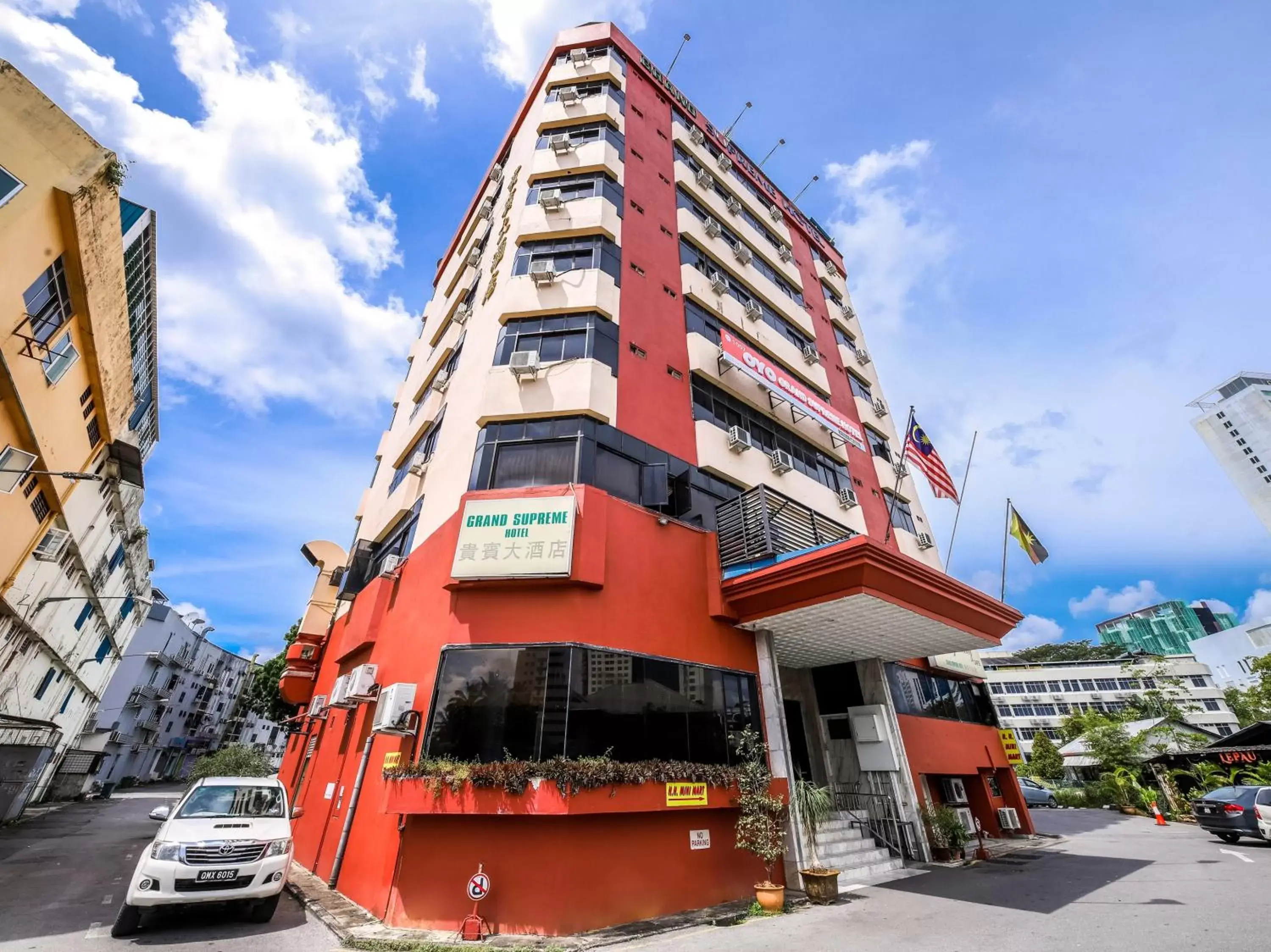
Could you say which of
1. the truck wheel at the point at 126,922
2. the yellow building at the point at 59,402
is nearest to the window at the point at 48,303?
the yellow building at the point at 59,402

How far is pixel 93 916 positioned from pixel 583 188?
21.0m

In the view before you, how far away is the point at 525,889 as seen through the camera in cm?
859

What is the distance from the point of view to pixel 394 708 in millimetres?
10070

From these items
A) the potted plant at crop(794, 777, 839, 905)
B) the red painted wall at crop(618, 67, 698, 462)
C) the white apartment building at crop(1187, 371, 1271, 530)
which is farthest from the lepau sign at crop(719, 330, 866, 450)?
the white apartment building at crop(1187, 371, 1271, 530)

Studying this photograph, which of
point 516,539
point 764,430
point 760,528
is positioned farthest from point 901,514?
Answer: point 516,539

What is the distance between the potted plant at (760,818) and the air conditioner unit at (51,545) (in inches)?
841

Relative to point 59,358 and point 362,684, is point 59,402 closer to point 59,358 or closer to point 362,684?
point 59,358

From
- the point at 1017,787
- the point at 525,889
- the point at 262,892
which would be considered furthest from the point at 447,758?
the point at 1017,787

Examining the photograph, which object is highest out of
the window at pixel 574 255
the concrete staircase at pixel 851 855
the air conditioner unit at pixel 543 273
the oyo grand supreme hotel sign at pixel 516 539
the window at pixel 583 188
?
the window at pixel 583 188

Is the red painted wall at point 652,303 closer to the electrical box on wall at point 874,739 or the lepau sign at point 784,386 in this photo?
the lepau sign at point 784,386

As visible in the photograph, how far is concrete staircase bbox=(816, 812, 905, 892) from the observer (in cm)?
1170

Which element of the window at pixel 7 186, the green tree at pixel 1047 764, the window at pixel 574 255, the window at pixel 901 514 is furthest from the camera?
the green tree at pixel 1047 764

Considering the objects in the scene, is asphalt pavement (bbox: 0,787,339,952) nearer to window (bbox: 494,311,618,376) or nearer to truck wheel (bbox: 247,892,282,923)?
truck wheel (bbox: 247,892,282,923)

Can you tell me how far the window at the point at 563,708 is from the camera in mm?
9531
